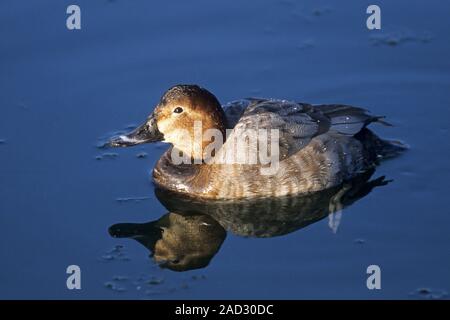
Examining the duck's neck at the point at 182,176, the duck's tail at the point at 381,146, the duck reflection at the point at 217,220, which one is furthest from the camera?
the duck's tail at the point at 381,146

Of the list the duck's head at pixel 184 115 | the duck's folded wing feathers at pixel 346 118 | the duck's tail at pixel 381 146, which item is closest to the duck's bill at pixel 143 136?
the duck's head at pixel 184 115

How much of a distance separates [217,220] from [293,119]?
3.90 feet

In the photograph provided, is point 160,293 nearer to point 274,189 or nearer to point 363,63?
point 274,189

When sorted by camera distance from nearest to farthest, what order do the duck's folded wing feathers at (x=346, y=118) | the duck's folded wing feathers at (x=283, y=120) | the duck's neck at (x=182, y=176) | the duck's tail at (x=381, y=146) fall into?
the duck's folded wing feathers at (x=283, y=120)
the duck's neck at (x=182, y=176)
the duck's folded wing feathers at (x=346, y=118)
the duck's tail at (x=381, y=146)

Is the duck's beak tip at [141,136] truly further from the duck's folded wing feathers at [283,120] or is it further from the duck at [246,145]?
the duck's folded wing feathers at [283,120]

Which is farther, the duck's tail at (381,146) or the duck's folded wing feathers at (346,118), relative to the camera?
the duck's tail at (381,146)

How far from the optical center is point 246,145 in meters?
8.78

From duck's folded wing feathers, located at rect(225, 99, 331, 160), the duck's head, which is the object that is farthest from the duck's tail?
the duck's head

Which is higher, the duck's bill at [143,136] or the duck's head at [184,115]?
the duck's head at [184,115]

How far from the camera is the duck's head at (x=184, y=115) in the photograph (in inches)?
350

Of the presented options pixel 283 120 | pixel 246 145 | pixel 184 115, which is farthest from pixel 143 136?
pixel 283 120

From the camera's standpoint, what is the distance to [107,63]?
10898 mm

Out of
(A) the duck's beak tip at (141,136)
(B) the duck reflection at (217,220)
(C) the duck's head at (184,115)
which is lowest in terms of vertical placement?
(B) the duck reflection at (217,220)

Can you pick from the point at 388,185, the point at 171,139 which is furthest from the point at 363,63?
the point at 171,139
